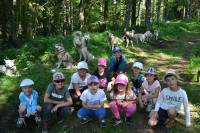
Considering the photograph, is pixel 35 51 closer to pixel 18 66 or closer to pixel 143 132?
pixel 18 66

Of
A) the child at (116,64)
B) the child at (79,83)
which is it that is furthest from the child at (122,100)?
the child at (116,64)

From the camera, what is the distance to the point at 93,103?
8.79m

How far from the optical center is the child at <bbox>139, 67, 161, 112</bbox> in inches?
361

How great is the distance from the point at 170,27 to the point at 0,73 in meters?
16.8

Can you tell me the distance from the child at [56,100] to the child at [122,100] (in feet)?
3.60

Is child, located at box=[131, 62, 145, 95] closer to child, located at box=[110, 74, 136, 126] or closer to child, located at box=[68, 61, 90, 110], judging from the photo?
child, located at box=[110, 74, 136, 126]

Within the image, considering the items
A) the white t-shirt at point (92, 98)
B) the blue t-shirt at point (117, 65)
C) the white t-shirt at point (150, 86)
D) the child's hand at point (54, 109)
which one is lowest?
the child's hand at point (54, 109)

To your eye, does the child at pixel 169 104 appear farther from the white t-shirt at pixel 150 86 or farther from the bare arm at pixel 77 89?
the bare arm at pixel 77 89

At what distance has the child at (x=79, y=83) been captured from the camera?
9453 millimetres

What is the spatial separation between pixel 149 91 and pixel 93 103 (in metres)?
1.54

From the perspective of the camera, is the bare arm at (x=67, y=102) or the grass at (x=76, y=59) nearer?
the bare arm at (x=67, y=102)

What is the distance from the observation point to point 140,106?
9352 millimetres

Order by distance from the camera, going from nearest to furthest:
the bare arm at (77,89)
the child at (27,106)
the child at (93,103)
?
1. the child at (93,103)
2. the child at (27,106)
3. the bare arm at (77,89)

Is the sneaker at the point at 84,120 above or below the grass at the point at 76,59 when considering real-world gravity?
below
